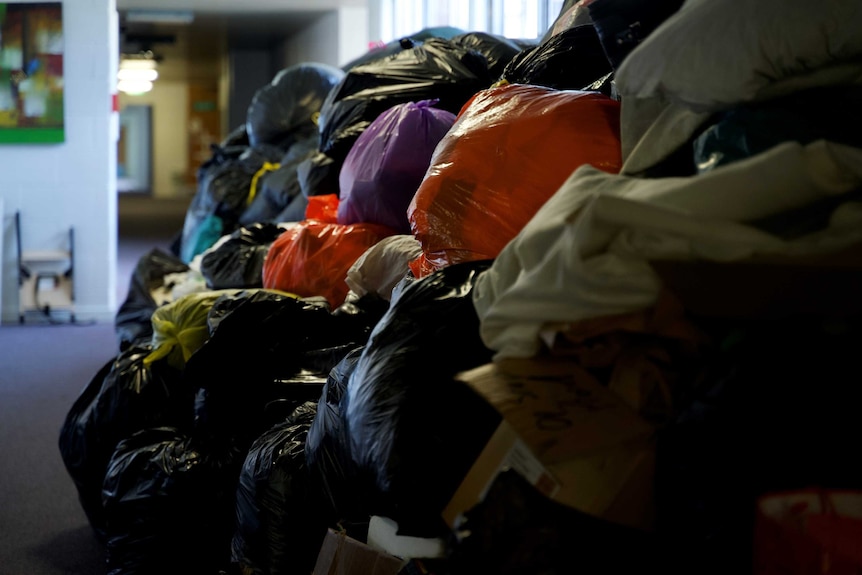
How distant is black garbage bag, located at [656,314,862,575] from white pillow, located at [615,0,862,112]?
0.31m

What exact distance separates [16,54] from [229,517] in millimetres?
4140

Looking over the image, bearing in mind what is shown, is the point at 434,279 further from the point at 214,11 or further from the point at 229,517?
the point at 214,11

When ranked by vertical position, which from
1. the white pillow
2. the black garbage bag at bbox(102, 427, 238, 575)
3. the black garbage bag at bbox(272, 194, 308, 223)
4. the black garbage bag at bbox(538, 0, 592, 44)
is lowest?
the black garbage bag at bbox(102, 427, 238, 575)

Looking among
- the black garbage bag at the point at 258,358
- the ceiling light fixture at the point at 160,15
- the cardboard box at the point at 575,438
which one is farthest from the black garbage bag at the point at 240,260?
the ceiling light fixture at the point at 160,15

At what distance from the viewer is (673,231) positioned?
93 centimetres

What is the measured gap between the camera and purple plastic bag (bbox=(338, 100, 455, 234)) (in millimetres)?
2061

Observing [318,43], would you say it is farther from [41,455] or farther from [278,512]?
[278,512]

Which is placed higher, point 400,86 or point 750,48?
point 400,86

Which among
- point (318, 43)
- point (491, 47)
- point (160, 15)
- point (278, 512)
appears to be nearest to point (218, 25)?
point (160, 15)

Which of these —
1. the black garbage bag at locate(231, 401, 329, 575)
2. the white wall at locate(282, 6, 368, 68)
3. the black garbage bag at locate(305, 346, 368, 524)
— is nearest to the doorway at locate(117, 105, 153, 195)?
the white wall at locate(282, 6, 368, 68)

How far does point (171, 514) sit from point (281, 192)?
6.38 ft

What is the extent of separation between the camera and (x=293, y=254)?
2312 millimetres

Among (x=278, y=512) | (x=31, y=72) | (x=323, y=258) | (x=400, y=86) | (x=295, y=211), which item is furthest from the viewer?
(x=31, y=72)

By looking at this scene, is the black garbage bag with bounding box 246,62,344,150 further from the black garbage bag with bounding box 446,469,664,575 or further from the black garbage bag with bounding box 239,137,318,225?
the black garbage bag with bounding box 446,469,664,575
